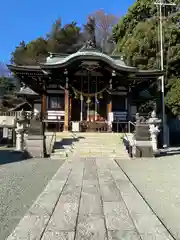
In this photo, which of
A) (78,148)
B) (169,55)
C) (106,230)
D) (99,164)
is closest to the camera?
(106,230)

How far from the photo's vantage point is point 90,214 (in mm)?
3906

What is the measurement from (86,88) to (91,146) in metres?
7.28

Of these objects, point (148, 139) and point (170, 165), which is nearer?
point (170, 165)

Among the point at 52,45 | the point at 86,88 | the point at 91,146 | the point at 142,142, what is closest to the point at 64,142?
the point at 91,146

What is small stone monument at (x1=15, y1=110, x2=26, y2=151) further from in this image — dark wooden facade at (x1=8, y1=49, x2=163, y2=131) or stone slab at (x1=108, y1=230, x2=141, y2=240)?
stone slab at (x1=108, y1=230, x2=141, y2=240)

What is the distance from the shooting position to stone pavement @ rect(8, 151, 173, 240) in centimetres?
317

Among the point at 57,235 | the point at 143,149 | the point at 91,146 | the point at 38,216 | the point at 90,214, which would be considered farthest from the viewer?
the point at 91,146

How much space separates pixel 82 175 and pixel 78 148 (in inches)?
211

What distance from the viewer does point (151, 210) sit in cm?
417

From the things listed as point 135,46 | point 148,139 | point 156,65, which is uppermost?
point 135,46

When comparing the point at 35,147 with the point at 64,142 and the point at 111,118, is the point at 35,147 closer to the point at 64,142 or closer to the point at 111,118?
the point at 64,142

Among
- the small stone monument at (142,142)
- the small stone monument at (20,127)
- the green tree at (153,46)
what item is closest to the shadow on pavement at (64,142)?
the small stone monument at (20,127)

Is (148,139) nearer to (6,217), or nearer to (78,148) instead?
(78,148)

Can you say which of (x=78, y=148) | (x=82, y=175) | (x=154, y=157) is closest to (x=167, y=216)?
(x=82, y=175)
